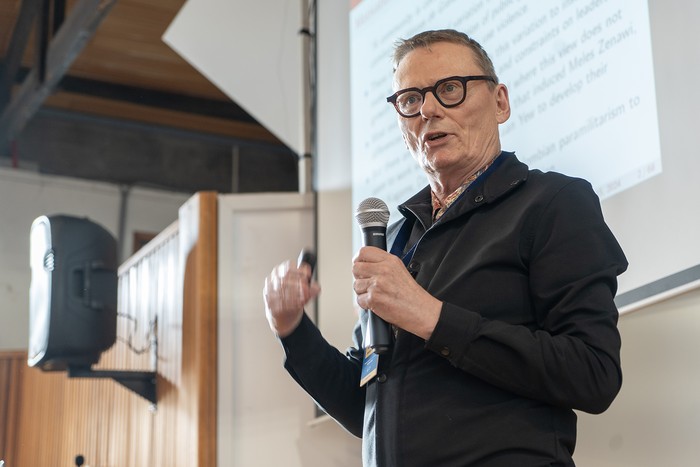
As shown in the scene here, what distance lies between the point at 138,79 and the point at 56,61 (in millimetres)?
1285

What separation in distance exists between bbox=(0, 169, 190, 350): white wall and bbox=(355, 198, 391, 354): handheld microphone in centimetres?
542

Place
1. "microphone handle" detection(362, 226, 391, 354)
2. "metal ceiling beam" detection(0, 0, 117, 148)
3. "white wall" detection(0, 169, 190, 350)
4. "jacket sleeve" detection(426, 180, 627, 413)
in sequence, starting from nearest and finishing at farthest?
"jacket sleeve" detection(426, 180, 627, 413) < "microphone handle" detection(362, 226, 391, 354) < "metal ceiling beam" detection(0, 0, 117, 148) < "white wall" detection(0, 169, 190, 350)

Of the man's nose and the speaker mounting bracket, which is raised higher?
the man's nose

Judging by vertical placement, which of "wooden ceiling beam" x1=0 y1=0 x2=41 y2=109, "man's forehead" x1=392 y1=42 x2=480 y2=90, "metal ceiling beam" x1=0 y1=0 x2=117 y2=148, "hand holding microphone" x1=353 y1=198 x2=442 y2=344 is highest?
"wooden ceiling beam" x1=0 y1=0 x2=41 y2=109

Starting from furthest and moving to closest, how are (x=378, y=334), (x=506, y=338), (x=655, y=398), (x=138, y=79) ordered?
(x=138, y=79)
(x=655, y=398)
(x=378, y=334)
(x=506, y=338)

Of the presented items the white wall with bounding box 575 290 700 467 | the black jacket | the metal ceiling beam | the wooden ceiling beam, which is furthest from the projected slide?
the wooden ceiling beam

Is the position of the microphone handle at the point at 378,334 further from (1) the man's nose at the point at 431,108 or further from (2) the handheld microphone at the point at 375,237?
(1) the man's nose at the point at 431,108

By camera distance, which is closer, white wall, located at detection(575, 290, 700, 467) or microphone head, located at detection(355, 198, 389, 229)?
microphone head, located at detection(355, 198, 389, 229)

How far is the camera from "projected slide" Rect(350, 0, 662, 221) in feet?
5.20

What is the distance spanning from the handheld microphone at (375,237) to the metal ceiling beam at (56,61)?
3.62 meters

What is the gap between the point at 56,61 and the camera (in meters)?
5.37

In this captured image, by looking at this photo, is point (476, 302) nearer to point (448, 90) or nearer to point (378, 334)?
point (378, 334)

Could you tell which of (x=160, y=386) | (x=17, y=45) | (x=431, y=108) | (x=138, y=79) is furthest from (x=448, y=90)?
(x=138, y=79)

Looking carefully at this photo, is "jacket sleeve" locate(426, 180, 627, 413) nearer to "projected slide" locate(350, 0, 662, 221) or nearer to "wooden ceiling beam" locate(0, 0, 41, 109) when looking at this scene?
"projected slide" locate(350, 0, 662, 221)
